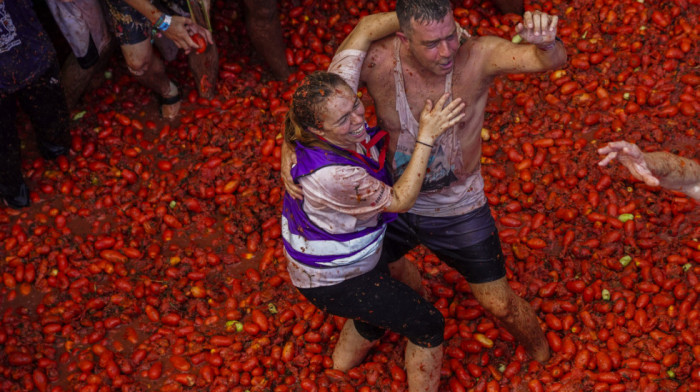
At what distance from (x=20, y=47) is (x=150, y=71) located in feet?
2.59

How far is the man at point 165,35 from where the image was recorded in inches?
129

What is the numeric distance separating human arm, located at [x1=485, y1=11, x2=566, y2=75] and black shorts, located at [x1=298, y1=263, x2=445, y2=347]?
32.1 inches

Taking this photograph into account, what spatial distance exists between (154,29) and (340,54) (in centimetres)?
134

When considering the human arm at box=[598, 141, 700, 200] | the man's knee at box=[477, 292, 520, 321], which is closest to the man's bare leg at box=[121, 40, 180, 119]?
the man's knee at box=[477, 292, 520, 321]

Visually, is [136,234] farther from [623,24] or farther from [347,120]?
[623,24]

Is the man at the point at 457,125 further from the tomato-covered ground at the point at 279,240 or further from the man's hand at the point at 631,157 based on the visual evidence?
the tomato-covered ground at the point at 279,240

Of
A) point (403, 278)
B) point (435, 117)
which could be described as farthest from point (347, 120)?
point (403, 278)

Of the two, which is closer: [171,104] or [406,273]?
[406,273]

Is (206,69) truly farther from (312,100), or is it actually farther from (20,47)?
(312,100)

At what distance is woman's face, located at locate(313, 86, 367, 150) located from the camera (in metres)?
2.04

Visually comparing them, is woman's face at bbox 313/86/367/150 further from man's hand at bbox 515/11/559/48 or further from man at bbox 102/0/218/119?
man at bbox 102/0/218/119

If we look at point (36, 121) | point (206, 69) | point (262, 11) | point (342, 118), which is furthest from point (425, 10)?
point (36, 121)

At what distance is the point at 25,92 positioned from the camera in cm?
358

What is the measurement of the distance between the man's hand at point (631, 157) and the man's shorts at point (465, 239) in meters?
0.56
